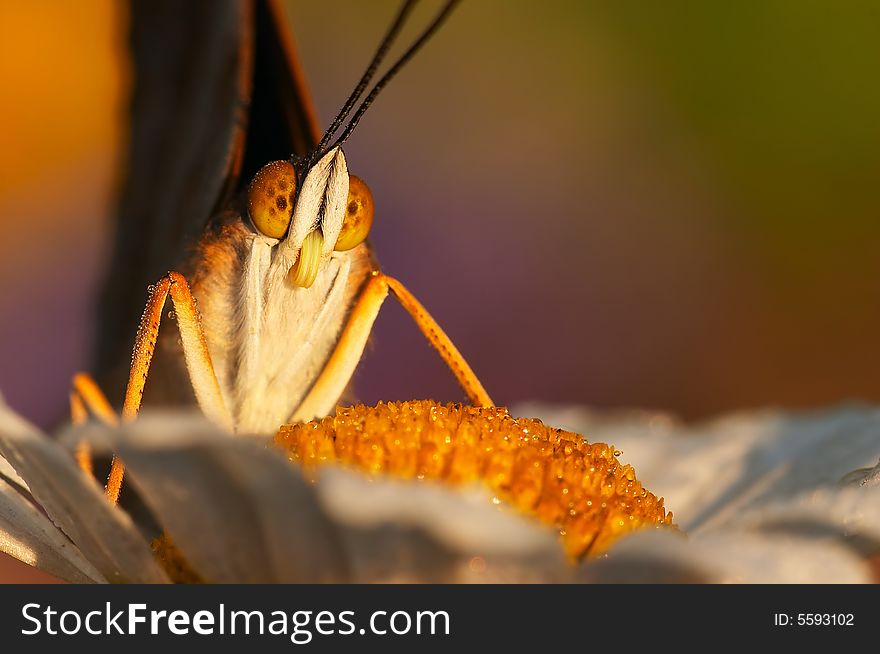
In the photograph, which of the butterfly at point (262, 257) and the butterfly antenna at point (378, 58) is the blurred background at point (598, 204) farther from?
the butterfly antenna at point (378, 58)

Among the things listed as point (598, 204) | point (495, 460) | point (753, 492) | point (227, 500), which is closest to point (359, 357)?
point (495, 460)

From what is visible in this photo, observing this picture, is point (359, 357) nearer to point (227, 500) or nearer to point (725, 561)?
point (227, 500)

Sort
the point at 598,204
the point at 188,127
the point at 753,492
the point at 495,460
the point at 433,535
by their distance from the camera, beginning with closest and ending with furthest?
1. the point at 433,535
2. the point at 495,460
3. the point at 753,492
4. the point at 188,127
5. the point at 598,204

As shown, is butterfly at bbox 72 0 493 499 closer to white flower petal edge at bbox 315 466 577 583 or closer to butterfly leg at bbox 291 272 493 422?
butterfly leg at bbox 291 272 493 422

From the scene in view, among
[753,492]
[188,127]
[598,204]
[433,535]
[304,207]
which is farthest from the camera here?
[598,204]

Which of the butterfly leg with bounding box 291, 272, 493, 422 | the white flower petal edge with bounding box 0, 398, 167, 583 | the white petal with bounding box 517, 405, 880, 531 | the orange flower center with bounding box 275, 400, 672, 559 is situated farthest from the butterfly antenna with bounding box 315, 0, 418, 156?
the white petal with bounding box 517, 405, 880, 531

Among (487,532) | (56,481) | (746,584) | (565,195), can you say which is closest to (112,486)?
(56,481)
